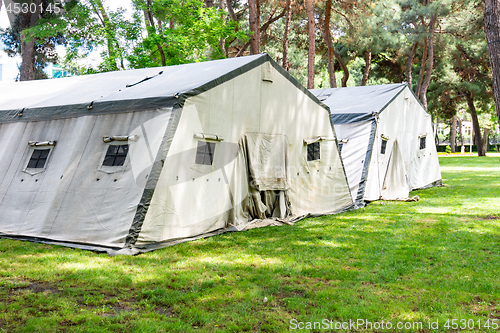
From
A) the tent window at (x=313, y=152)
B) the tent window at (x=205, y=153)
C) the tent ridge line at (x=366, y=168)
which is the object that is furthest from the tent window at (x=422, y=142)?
the tent window at (x=205, y=153)

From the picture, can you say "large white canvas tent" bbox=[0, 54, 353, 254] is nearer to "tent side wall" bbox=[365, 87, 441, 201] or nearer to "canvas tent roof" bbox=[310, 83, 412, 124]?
"canvas tent roof" bbox=[310, 83, 412, 124]

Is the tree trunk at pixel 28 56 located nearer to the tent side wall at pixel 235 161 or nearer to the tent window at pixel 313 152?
the tent side wall at pixel 235 161

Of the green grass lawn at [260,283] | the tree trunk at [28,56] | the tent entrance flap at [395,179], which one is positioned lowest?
the green grass lawn at [260,283]

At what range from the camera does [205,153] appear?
20.9 feet

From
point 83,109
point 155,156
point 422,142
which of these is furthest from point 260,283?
point 422,142

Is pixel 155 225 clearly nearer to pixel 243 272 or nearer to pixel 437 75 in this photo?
pixel 243 272

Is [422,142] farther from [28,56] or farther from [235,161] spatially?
[28,56]

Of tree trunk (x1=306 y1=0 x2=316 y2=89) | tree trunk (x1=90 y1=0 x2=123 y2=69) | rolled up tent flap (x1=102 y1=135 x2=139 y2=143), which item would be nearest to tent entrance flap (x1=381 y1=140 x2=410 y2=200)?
tree trunk (x1=306 y1=0 x2=316 y2=89)

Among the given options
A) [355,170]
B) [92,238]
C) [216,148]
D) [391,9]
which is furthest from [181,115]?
[391,9]

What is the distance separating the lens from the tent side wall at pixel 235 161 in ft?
19.0

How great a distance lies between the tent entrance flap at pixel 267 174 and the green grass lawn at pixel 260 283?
762 mm

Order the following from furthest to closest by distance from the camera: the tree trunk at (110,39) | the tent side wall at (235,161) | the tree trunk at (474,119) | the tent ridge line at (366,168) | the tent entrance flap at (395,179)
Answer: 1. the tree trunk at (474,119)
2. the tree trunk at (110,39)
3. the tent entrance flap at (395,179)
4. the tent ridge line at (366,168)
5. the tent side wall at (235,161)

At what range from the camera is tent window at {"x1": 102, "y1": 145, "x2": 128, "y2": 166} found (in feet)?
19.2

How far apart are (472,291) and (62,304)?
339 centimetres
